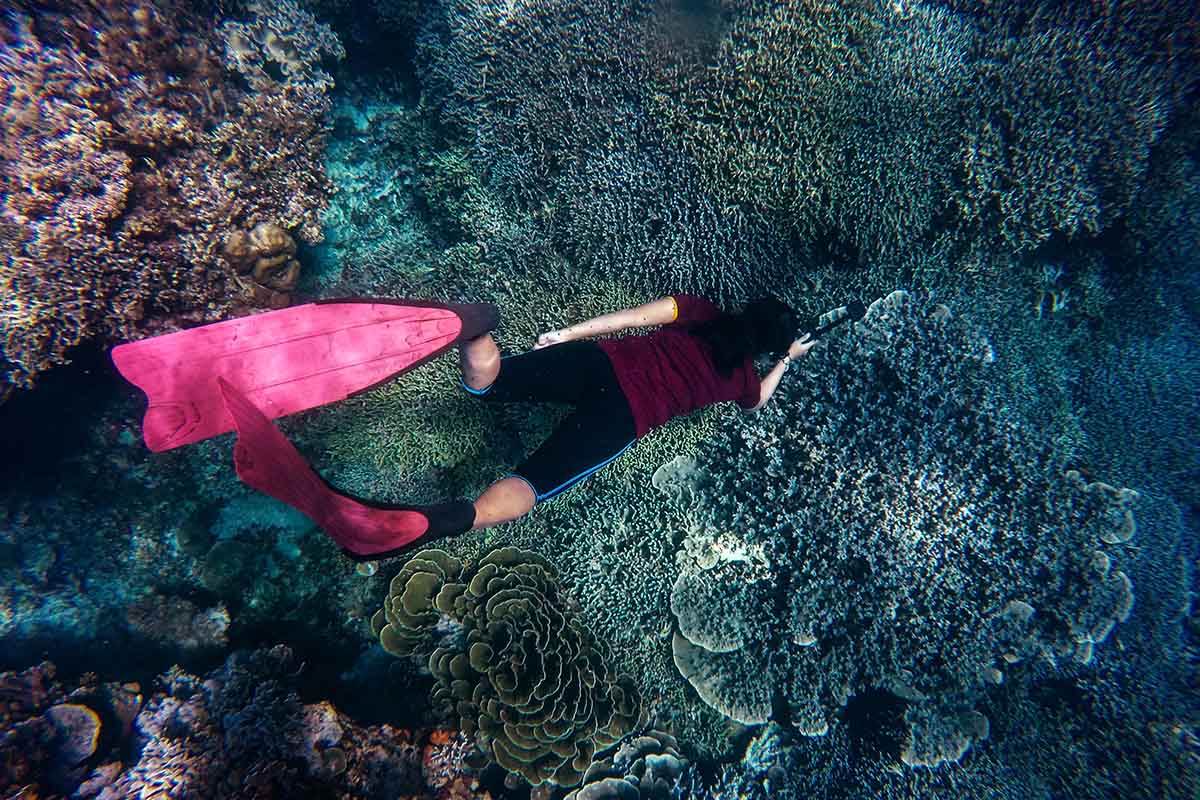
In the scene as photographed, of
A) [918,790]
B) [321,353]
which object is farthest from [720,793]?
[321,353]

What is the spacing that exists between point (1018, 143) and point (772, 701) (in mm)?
4526

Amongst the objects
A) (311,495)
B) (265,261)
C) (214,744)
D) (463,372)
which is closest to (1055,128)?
(463,372)

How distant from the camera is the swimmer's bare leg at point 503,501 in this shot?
2832 millimetres

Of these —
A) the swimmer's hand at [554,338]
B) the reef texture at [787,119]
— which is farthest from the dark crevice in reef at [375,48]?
the swimmer's hand at [554,338]

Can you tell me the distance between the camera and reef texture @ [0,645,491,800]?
265cm

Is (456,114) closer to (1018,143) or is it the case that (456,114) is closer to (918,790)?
(1018,143)

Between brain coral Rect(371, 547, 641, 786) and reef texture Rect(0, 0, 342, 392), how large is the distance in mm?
2270

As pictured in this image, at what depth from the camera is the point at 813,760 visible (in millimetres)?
3812

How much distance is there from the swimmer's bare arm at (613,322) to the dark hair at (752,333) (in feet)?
1.25

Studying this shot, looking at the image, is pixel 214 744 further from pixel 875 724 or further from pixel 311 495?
pixel 875 724

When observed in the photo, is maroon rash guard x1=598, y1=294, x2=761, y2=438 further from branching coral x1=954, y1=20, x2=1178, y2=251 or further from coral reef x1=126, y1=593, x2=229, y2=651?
coral reef x1=126, y1=593, x2=229, y2=651

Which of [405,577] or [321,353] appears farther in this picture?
[405,577]

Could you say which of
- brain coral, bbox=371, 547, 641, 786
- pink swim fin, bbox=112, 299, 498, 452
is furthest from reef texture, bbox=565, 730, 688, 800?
pink swim fin, bbox=112, 299, 498, 452

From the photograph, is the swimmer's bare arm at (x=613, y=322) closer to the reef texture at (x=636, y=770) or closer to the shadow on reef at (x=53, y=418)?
the reef texture at (x=636, y=770)
